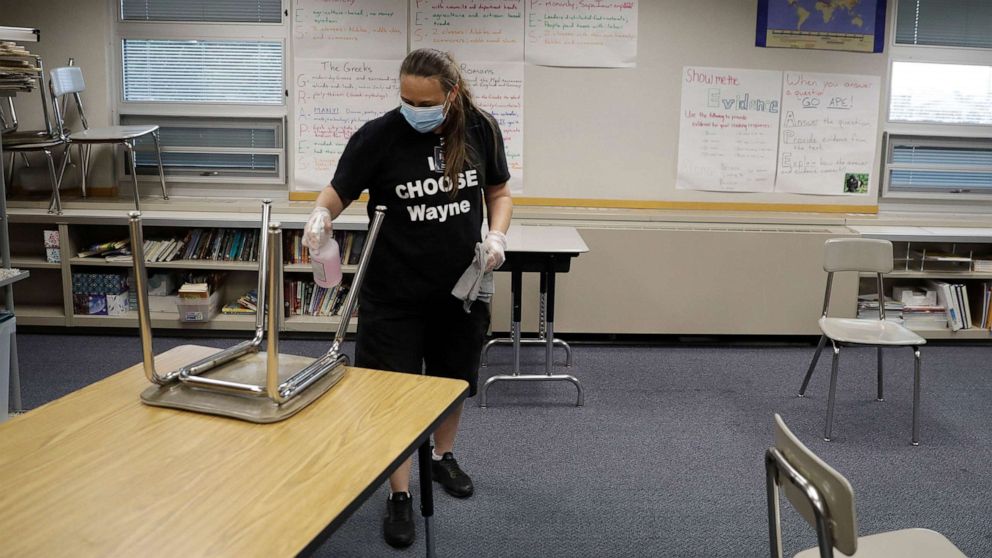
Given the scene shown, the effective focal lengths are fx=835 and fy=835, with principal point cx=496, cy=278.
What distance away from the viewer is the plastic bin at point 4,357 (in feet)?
9.24

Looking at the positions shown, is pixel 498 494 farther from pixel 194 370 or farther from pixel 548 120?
pixel 548 120

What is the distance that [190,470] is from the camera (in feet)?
4.29

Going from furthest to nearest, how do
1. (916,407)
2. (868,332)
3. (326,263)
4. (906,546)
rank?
1. (868,332)
2. (916,407)
3. (326,263)
4. (906,546)

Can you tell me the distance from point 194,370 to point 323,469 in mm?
435

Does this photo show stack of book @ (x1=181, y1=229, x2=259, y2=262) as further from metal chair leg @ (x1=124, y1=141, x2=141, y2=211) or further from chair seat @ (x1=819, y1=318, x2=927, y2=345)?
chair seat @ (x1=819, y1=318, x2=927, y2=345)

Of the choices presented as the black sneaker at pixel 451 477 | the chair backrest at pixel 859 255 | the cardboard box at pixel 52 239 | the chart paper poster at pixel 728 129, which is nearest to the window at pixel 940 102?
the chart paper poster at pixel 728 129

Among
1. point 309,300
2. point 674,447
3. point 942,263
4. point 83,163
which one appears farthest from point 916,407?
point 83,163

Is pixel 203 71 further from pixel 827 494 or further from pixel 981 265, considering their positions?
pixel 981 265

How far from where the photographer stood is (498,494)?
2.71 metres

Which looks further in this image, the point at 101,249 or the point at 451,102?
the point at 101,249

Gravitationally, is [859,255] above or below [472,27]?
below

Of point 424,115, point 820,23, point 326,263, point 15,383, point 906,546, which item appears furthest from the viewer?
point 820,23

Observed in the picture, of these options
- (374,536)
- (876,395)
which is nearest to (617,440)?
(374,536)

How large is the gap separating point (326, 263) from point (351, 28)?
2996 millimetres
